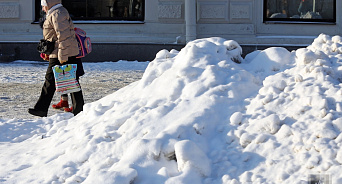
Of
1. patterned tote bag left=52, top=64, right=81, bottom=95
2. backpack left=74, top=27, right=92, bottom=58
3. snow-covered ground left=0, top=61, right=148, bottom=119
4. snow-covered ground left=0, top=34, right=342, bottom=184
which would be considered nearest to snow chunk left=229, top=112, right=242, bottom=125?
snow-covered ground left=0, top=34, right=342, bottom=184

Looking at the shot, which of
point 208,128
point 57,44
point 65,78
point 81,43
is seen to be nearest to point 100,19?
point 81,43

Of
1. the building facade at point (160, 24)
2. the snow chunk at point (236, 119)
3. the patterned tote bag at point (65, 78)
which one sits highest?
the building facade at point (160, 24)

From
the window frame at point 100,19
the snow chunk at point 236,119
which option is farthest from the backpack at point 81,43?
the window frame at point 100,19

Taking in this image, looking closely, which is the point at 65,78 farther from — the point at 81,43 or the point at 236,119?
the point at 236,119

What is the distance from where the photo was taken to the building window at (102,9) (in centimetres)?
1256

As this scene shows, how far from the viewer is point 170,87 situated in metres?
4.20

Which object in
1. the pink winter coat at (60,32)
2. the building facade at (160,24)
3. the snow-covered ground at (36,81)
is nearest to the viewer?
the pink winter coat at (60,32)

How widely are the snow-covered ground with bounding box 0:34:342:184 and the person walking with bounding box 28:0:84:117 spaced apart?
3.87 feet

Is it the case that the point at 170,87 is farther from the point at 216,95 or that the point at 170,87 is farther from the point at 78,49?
the point at 78,49

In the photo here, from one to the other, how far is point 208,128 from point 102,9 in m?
9.45

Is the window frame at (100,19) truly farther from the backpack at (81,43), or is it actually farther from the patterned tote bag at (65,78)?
the patterned tote bag at (65,78)

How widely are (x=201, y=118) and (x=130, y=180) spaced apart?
750mm

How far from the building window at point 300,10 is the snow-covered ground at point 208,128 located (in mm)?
8102

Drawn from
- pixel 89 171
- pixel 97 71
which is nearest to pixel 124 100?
pixel 89 171
